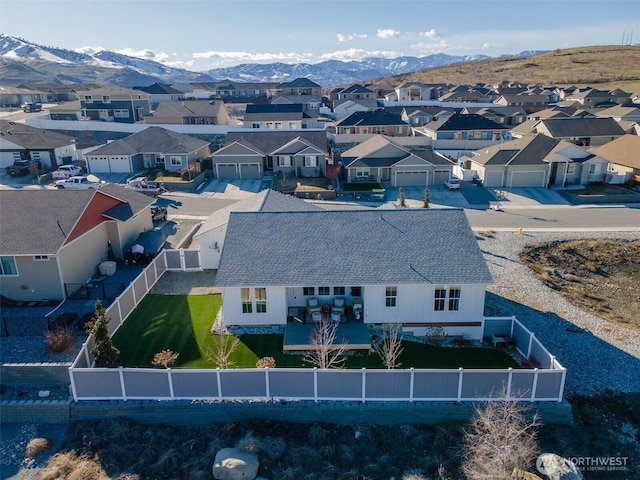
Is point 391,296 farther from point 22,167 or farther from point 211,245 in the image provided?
point 22,167

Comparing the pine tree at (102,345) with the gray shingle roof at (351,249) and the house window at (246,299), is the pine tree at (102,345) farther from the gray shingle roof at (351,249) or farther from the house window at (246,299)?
the house window at (246,299)

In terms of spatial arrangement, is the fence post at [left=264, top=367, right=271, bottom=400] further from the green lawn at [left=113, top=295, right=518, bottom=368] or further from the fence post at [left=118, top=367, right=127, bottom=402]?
the fence post at [left=118, top=367, right=127, bottom=402]

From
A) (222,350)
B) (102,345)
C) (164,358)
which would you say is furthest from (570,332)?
(102,345)

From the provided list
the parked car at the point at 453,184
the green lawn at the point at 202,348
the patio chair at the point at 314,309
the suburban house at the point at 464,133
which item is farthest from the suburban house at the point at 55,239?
the suburban house at the point at 464,133

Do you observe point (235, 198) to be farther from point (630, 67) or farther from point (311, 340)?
point (630, 67)

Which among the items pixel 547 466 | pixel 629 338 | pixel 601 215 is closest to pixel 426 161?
pixel 601 215

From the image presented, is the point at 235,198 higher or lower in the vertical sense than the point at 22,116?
lower

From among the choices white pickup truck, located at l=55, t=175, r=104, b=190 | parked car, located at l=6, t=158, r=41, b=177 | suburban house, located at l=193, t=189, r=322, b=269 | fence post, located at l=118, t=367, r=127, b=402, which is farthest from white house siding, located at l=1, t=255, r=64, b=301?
parked car, located at l=6, t=158, r=41, b=177
